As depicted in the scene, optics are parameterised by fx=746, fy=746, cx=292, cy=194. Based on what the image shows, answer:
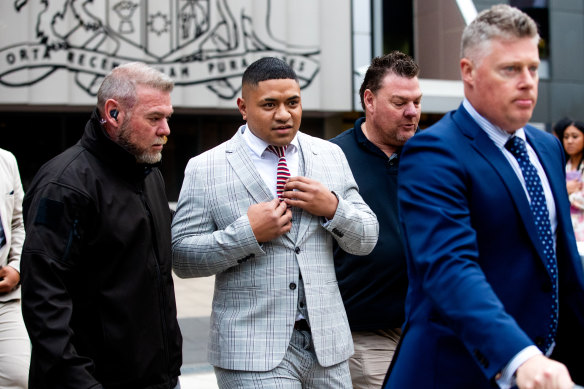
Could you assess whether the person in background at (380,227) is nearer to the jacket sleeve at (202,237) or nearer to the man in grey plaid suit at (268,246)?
the man in grey plaid suit at (268,246)

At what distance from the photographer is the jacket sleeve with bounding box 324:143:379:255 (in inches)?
128

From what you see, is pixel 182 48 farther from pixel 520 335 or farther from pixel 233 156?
pixel 520 335

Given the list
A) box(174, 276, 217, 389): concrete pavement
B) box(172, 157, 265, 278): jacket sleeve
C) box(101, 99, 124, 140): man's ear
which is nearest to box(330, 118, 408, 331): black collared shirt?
box(172, 157, 265, 278): jacket sleeve

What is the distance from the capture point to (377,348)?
3908 millimetres

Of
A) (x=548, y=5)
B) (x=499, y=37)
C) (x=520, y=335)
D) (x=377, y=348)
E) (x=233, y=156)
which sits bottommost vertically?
(x=377, y=348)

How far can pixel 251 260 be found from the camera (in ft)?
10.6

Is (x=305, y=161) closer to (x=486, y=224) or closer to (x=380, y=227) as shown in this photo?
(x=380, y=227)

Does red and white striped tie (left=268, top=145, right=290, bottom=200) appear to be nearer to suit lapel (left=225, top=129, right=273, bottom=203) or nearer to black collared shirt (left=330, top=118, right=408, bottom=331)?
suit lapel (left=225, top=129, right=273, bottom=203)

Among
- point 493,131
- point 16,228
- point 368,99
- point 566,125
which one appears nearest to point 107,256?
point 493,131

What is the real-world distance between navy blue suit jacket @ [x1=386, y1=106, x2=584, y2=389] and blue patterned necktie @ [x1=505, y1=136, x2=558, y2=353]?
0.04 metres

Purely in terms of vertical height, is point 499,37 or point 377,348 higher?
point 499,37

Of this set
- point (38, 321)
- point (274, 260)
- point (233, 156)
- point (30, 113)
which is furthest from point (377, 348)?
point (30, 113)

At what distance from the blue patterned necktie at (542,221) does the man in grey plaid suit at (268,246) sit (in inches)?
43.0

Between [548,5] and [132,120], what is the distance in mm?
20508
